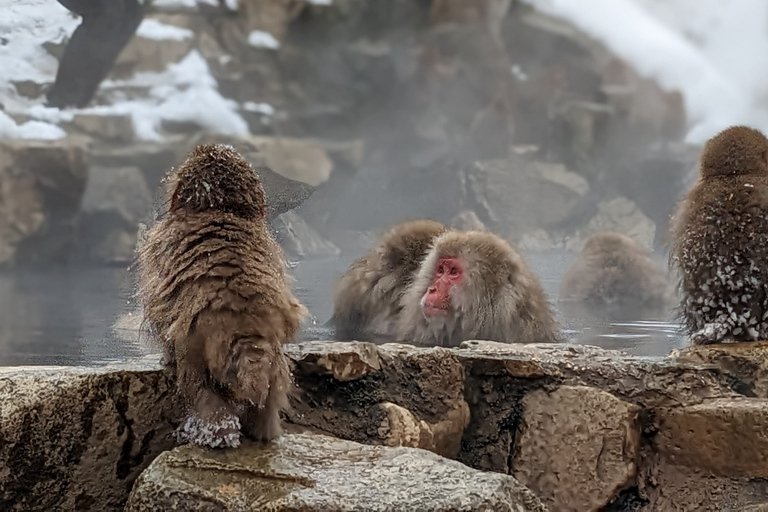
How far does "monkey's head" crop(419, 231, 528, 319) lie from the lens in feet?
7.60

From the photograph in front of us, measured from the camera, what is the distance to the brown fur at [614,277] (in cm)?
319

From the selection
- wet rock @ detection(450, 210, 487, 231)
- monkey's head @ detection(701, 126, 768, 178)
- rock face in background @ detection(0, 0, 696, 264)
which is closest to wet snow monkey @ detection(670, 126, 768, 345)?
monkey's head @ detection(701, 126, 768, 178)

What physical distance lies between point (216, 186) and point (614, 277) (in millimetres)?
2235

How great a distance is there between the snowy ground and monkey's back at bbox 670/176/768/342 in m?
1.93

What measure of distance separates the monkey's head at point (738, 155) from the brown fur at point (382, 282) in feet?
2.78

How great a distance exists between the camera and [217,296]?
54.0 inches

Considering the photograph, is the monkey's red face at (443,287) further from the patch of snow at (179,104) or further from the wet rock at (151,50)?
the wet rock at (151,50)

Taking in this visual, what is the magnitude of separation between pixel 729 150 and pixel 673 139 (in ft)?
6.88

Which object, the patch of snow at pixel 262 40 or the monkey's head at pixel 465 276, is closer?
the monkey's head at pixel 465 276

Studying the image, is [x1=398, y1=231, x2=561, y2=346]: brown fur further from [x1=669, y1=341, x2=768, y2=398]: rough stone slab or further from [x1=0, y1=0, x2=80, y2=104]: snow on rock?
[x1=0, y1=0, x2=80, y2=104]: snow on rock

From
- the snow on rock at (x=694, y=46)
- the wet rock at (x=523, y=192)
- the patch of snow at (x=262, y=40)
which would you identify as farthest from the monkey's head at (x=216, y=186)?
the snow on rock at (x=694, y=46)

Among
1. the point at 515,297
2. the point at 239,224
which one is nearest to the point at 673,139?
the point at 515,297

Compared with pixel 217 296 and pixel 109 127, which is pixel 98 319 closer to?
pixel 109 127

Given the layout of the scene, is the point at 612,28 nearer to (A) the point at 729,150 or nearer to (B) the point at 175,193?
(A) the point at 729,150
